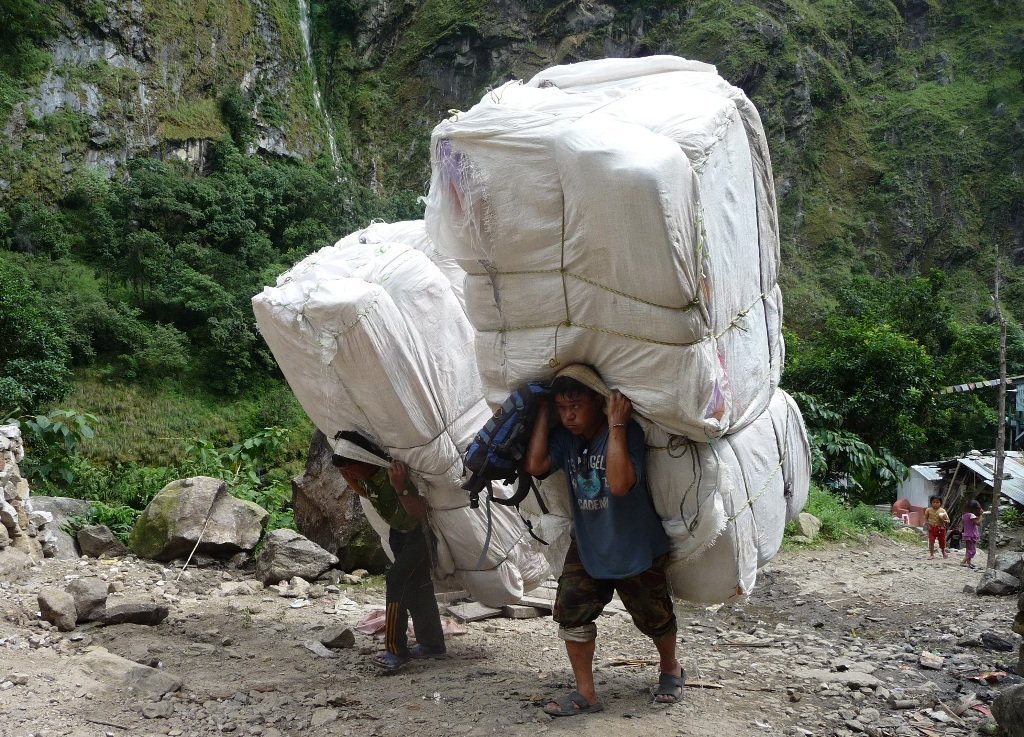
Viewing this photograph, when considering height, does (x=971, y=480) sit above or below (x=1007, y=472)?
below

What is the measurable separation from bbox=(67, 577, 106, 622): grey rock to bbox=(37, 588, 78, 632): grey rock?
0.23 ft

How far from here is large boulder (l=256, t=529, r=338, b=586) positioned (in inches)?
238

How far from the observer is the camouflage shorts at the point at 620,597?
327 centimetres

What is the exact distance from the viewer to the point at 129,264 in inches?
711

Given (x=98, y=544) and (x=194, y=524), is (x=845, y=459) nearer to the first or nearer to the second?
(x=194, y=524)

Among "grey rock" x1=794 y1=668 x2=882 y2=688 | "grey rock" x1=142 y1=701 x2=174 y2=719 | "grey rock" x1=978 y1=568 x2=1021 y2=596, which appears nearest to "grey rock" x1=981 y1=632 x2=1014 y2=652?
"grey rock" x1=794 y1=668 x2=882 y2=688

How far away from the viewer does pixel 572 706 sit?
3.27m

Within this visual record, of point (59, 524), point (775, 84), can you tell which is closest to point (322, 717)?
point (59, 524)

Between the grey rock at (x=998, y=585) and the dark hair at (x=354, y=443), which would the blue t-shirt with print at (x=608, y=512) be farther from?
the grey rock at (x=998, y=585)

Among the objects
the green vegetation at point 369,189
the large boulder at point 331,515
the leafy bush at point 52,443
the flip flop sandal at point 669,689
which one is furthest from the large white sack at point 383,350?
the leafy bush at point 52,443

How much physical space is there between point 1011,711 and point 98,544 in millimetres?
6152

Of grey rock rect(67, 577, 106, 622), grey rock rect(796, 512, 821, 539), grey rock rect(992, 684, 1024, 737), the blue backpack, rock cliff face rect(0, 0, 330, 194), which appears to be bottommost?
grey rock rect(796, 512, 821, 539)

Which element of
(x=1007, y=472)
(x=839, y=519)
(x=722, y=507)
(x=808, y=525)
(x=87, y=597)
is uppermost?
(x=722, y=507)

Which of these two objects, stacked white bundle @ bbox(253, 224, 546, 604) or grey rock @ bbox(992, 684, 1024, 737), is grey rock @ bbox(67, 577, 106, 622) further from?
grey rock @ bbox(992, 684, 1024, 737)
